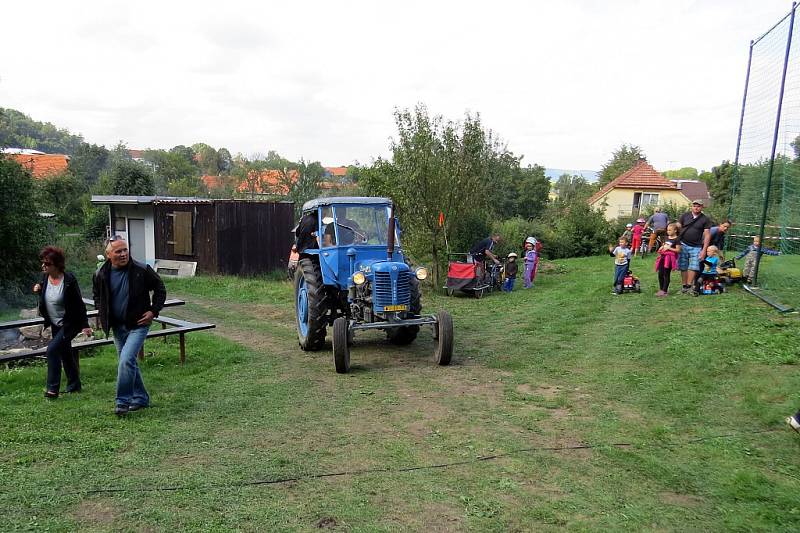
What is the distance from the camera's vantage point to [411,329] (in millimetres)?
9305

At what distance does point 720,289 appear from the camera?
11281mm

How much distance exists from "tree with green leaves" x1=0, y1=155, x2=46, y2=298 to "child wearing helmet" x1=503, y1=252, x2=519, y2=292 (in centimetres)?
1159

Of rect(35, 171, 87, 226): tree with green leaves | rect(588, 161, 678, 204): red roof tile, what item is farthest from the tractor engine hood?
rect(588, 161, 678, 204): red roof tile

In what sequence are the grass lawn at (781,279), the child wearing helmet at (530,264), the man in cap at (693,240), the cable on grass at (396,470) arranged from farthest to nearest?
the child wearing helmet at (530,264) < the man in cap at (693,240) < the grass lawn at (781,279) < the cable on grass at (396,470)

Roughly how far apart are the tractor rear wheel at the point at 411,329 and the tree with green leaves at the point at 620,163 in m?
50.3

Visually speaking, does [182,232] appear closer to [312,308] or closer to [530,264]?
[530,264]

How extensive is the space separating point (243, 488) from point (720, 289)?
9931 millimetres

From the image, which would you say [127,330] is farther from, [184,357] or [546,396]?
[546,396]

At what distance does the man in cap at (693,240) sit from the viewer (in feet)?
36.6

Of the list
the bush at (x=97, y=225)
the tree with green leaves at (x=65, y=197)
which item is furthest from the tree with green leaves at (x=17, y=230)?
the bush at (x=97, y=225)

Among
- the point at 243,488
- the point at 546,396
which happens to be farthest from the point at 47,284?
the point at 546,396

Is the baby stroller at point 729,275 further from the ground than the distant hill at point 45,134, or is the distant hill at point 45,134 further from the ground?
the distant hill at point 45,134

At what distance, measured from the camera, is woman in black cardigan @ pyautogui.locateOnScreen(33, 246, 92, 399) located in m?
6.27

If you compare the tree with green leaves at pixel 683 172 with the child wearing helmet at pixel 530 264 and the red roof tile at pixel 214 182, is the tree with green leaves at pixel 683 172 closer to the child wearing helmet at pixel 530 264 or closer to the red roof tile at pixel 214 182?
the red roof tile at pixel 214 182
